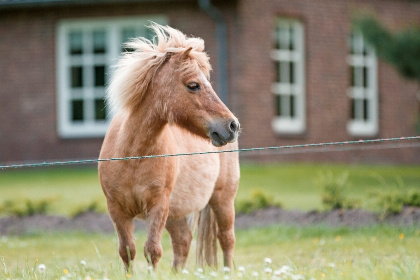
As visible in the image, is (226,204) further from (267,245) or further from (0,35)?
(0,35)

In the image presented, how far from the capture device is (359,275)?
14.7ft

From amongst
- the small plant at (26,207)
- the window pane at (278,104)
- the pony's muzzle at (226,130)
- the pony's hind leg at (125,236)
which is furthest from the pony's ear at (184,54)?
the window pane at (278,104)

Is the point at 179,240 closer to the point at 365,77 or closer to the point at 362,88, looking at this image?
the point at 362,88

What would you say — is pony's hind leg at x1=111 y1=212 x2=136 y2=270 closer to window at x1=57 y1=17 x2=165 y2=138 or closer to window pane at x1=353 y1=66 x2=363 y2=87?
window at x1=57 y1=17 x2=165 y2=138

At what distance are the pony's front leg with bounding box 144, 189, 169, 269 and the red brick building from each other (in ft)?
38.0

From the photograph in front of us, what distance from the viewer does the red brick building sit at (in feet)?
56.4

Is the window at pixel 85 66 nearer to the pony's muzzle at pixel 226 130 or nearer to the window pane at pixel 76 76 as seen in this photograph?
the window pane at pixel 76 76

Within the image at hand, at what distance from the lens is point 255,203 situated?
11.0m

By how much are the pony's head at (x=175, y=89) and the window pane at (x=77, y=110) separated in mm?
12517

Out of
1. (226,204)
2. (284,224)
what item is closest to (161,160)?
(226,204)

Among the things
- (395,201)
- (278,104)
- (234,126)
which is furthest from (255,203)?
(278,104)

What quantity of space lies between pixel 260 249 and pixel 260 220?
1.95 meters

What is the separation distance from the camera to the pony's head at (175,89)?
5.27 meters

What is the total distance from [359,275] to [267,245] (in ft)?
14.5
